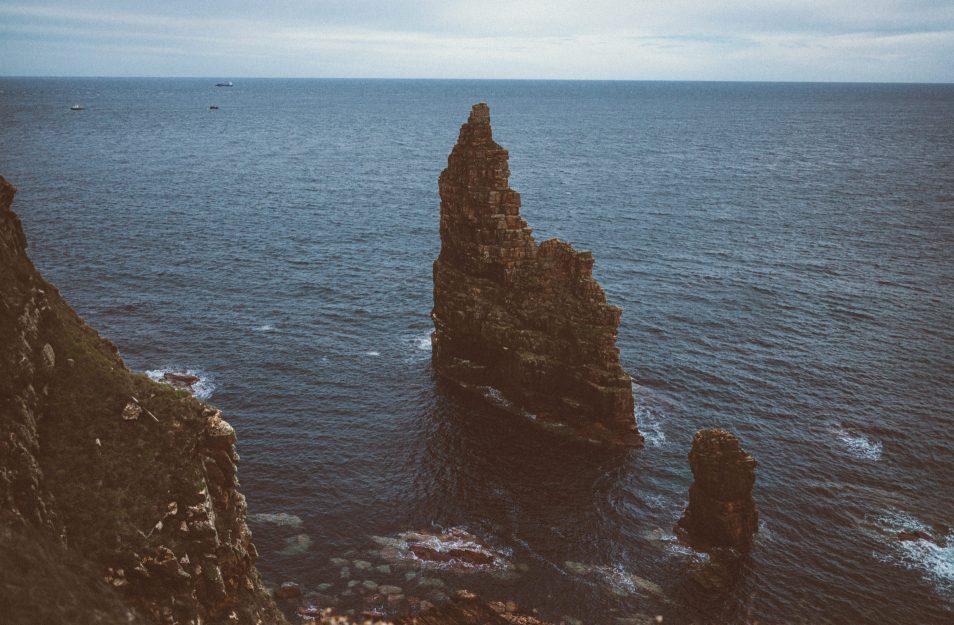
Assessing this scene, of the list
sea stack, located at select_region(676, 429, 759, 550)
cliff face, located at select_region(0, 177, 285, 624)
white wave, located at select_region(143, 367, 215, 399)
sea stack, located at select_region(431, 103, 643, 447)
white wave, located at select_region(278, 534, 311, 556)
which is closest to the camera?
cliff face, located at select_region(0, 177, 285, 624)

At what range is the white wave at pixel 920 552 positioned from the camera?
55719 mm

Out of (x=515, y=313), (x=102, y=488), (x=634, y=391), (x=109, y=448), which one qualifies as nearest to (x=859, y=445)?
(x=634, y=391)

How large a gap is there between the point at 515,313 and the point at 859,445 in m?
37.6

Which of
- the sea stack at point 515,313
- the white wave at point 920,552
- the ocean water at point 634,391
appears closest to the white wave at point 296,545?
the ocean water at point 634,391

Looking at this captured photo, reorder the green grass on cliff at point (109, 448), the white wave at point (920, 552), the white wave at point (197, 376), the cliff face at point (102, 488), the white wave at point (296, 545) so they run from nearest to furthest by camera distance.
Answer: the cliff face at point (102, 488) < the green grass on cliff at point (109, 448) < the white wave at point (920, 552) < the white wave at point (296, 545) < the white wave at point (197, 376)

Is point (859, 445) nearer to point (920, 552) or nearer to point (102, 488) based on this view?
point (920, 552)

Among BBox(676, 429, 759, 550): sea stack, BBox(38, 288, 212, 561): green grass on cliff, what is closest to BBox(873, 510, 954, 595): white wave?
BBox(676, 429, 759, 550): sea stack

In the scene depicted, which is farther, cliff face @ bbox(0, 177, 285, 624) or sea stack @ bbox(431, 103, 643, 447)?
sea stack @ bbox(431, 103, 643, 447)

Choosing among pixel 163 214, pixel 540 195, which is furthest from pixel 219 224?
pixel 540 195

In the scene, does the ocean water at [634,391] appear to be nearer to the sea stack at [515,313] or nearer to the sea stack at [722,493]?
the sea stack at [722,493]

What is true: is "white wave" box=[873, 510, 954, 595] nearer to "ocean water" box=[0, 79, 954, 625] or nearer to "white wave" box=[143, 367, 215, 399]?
"ocean water" box=[0, 79, 954, 625]

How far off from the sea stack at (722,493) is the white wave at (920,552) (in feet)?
35.4

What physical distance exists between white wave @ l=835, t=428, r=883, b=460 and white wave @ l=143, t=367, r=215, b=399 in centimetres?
6693

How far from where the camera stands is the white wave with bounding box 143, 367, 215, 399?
79.6m
